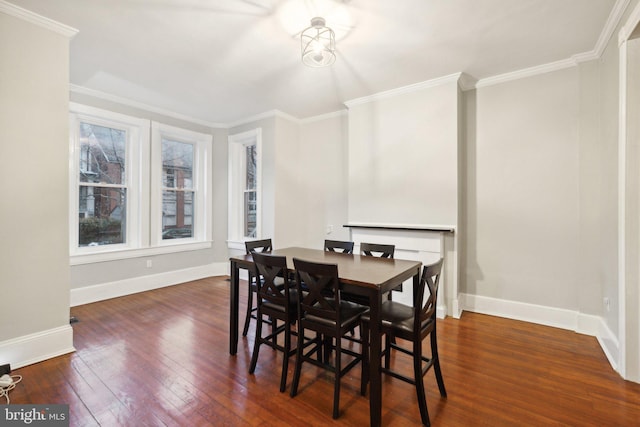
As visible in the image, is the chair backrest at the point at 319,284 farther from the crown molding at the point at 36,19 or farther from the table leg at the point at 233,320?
the crown molding at the point at 36,19

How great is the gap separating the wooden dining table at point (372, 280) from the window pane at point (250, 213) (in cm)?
257

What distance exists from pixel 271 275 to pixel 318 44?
6.46 feet

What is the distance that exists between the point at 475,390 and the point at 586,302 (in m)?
1.92

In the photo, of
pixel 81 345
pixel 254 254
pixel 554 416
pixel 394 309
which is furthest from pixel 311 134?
pixel 554 416

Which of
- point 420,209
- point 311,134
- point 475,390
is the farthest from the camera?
point 311,134

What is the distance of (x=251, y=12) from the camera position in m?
2.40

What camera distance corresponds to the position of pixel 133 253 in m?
4.45

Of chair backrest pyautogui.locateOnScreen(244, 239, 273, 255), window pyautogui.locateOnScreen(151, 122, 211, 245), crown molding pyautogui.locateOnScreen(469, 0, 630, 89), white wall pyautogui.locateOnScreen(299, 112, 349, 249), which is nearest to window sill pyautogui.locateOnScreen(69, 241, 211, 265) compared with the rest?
window pyautogui.locateOnScreen(151, 122, 211, 245)

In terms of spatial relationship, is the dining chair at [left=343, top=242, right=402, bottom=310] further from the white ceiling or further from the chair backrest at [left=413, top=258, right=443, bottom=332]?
the white ceiling

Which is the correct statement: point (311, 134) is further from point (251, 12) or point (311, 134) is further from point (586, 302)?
point (586, 302)

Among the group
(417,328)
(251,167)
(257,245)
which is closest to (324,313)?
(417,328)

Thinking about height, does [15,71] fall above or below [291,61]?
below

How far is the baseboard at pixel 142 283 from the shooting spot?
3955 millimetres

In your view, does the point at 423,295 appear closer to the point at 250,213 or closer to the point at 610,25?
the point at 610,25
